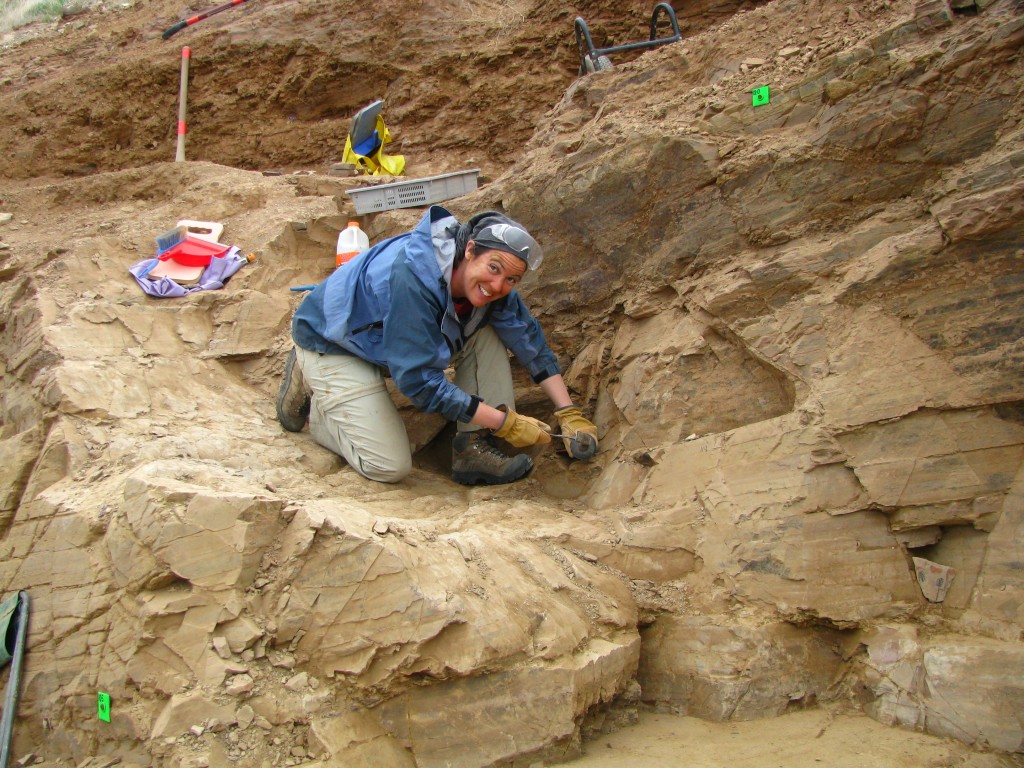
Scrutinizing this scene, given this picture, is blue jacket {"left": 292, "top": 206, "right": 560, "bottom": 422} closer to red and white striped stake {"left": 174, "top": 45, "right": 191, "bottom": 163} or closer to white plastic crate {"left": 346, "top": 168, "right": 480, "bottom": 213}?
white plastic crate {"left": 346, "top": 168, "right": 480, "bottom": 213}

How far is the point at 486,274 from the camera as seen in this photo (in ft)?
9.31

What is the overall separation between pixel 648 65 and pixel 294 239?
2225 millimetres

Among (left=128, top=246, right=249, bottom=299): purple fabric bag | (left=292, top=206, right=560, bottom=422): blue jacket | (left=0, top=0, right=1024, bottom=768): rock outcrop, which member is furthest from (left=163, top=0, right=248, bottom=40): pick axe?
(left=292, top=206, right=560, bottom=422): blue jacket

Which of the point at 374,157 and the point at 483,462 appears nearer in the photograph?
the point at 483,462

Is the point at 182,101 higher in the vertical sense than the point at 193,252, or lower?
higher

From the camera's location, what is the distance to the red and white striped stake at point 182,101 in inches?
261

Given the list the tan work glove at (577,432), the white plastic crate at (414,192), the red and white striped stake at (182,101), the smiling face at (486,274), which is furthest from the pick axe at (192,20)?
the tan work glove at (577,432)

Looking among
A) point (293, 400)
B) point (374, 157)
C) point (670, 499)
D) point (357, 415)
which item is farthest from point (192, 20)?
point (670, 499)

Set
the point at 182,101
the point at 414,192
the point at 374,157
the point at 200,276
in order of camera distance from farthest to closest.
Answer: the point at 182,101 → the point at 374,157 → the point at 414,192 → the point at 200,276

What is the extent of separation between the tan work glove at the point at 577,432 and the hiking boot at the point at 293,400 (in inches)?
43.5

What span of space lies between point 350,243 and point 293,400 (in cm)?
138

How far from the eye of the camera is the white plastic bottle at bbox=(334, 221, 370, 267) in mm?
4285

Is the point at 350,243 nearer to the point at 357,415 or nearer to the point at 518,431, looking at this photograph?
the point at 357,415

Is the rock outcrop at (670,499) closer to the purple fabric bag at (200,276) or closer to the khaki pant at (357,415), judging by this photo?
the khaki pant at (357,415)
